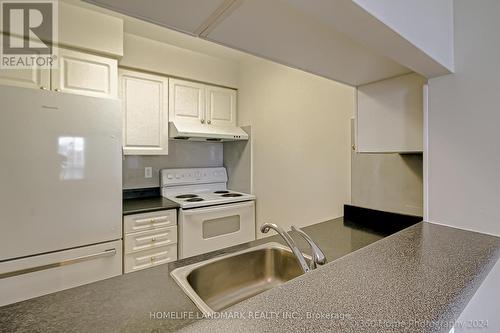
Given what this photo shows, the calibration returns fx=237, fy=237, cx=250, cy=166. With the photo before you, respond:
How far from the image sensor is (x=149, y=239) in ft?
6.39

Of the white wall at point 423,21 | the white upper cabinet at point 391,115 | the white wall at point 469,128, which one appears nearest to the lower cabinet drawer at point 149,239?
the white upper cabinet at point 391,115

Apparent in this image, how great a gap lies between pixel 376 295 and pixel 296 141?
1.61 metres

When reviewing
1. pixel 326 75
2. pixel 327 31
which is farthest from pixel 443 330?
pixel 326 75

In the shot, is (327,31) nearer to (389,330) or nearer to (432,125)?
(432,125)

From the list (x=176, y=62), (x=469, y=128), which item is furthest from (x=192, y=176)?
(x=469, y=128)

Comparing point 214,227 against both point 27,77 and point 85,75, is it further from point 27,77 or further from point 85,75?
point 27,77

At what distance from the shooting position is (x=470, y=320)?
0.92 metres

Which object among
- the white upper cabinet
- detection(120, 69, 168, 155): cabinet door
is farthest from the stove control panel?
the white upper cabinet

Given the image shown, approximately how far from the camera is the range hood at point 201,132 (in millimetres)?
2270

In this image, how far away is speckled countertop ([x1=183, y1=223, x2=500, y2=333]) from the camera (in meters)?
0.41

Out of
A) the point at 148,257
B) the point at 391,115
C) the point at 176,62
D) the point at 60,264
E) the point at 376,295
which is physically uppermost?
the point at 176,62

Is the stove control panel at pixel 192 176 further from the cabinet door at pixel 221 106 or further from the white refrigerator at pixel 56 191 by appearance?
the white refrigerator at pixel 56 191

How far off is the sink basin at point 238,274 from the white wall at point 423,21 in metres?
0.95

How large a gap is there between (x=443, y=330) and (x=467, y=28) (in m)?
1.08
